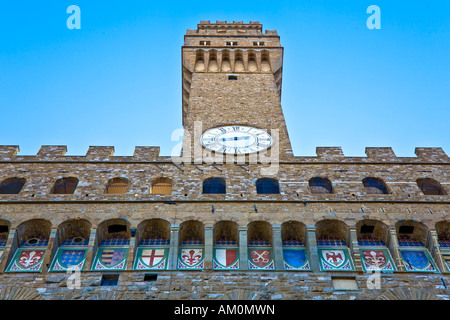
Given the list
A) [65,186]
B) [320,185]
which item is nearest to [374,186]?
[320,185]

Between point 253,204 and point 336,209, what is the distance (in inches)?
98.4

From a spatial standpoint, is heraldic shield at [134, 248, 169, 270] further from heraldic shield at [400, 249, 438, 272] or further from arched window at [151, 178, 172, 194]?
heraldic shield at [400, 249, 438, 272]

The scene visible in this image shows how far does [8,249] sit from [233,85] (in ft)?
47.3

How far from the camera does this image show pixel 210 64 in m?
28.5

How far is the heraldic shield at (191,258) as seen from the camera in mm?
14438

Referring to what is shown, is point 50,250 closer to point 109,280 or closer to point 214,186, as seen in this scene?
point 109,280

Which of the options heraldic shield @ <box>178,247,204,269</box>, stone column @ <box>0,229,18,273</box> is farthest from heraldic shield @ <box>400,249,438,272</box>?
stone column @ <box>0,229,18,273</box>

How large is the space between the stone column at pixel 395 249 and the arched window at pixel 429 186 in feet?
11.1

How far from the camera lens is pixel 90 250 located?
14508mm

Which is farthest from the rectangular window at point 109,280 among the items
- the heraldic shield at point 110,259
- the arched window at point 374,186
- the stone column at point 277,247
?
the arched window at point 374,186

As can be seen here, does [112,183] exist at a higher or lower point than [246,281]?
higher

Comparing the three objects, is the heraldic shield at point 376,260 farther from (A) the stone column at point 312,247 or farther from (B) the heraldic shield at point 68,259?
(B) the heraldic shield at point 68,259
